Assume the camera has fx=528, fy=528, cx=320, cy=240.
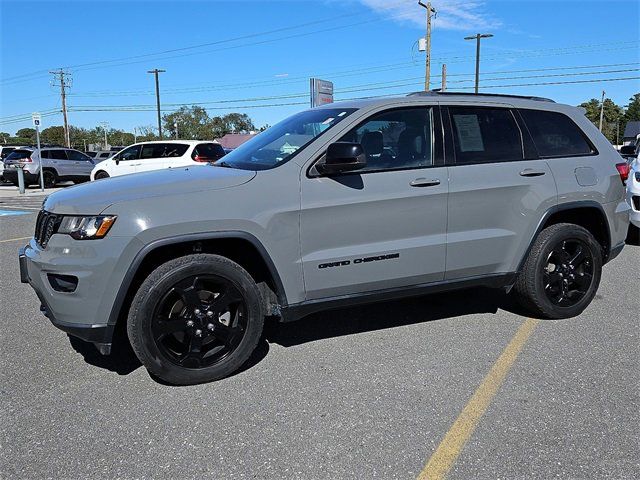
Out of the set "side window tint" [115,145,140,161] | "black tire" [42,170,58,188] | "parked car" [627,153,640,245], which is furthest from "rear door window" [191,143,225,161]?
"parked car" [627,153,640,245]

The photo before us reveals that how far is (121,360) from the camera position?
3768 mm

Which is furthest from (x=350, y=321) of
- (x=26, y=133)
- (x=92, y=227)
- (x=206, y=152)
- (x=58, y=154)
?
(x=26, y=133)

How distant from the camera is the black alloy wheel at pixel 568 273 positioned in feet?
14.7

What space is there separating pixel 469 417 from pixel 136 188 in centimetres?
239

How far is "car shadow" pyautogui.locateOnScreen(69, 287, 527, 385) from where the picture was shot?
3809mm

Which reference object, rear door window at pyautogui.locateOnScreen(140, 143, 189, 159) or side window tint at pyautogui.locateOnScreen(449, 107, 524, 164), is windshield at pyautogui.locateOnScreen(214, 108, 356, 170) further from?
rear door window at pyautogui.locateOnScreen(140, 143, 189, 159)

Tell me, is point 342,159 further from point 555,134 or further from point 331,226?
point 555,134

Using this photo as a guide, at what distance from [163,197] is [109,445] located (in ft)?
4.62

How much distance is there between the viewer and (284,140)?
4.02 metres

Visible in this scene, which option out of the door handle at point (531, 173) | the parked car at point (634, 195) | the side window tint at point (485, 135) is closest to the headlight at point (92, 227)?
the side window tint at point (485, 135)

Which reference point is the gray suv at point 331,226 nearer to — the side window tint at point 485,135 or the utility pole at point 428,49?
the side window tint at point 485,135

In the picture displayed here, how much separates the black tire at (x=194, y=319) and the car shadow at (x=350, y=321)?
0.70ft

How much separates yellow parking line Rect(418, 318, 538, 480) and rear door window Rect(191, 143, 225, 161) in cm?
1368

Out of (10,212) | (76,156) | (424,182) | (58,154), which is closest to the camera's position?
(424,182)
